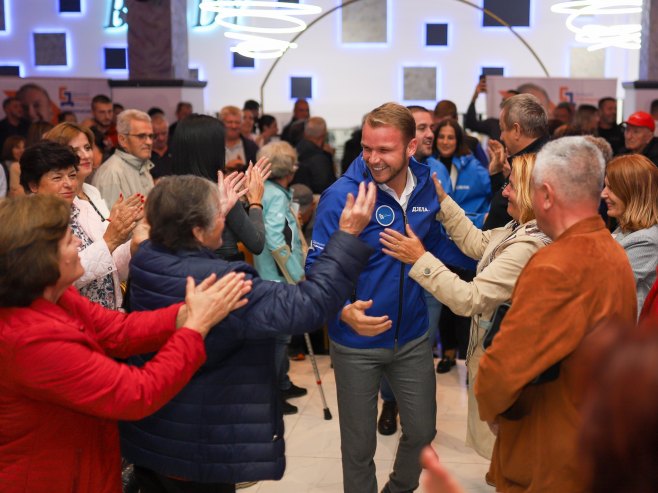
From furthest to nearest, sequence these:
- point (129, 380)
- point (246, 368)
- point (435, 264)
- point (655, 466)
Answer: point (435, 264) < point (246, 368) < point (129, 380) < point (655, 466)

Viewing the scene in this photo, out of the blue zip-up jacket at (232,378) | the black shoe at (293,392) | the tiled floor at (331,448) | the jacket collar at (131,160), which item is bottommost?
the tiled floor at (331,448)

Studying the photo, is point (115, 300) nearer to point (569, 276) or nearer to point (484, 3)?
point (569, 276)

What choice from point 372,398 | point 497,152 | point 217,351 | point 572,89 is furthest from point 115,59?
point 217,351

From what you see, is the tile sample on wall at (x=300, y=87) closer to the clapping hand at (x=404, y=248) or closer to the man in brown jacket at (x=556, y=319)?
the clapping hand at (x=404, y=248)

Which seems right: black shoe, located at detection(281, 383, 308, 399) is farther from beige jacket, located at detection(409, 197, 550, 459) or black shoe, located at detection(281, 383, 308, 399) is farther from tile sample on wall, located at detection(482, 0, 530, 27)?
tile sample on wall, located at detection(482, 0, 530, 27)

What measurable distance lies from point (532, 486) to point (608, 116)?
8139 millimetres

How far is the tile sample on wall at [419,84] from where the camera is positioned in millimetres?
18156

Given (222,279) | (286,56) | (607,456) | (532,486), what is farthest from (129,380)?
(286,56)

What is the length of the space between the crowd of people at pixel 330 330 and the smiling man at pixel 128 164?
1.08 metres

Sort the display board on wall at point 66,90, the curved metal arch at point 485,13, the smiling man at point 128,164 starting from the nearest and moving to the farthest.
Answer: the smiling man at point 128,164 < the display board on wall at point 66,90 < the curved metal arch at point 485,13

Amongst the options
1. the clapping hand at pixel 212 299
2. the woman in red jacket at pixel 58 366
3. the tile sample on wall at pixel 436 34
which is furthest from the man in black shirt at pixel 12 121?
the tile sample on wall at pixel 436 34

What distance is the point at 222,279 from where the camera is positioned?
225 centimetres

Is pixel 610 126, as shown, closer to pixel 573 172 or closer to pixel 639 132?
pixel 639 132

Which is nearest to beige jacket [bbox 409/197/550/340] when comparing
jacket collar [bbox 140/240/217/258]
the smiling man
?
jacket collar [bbox 140/240/217/258]
